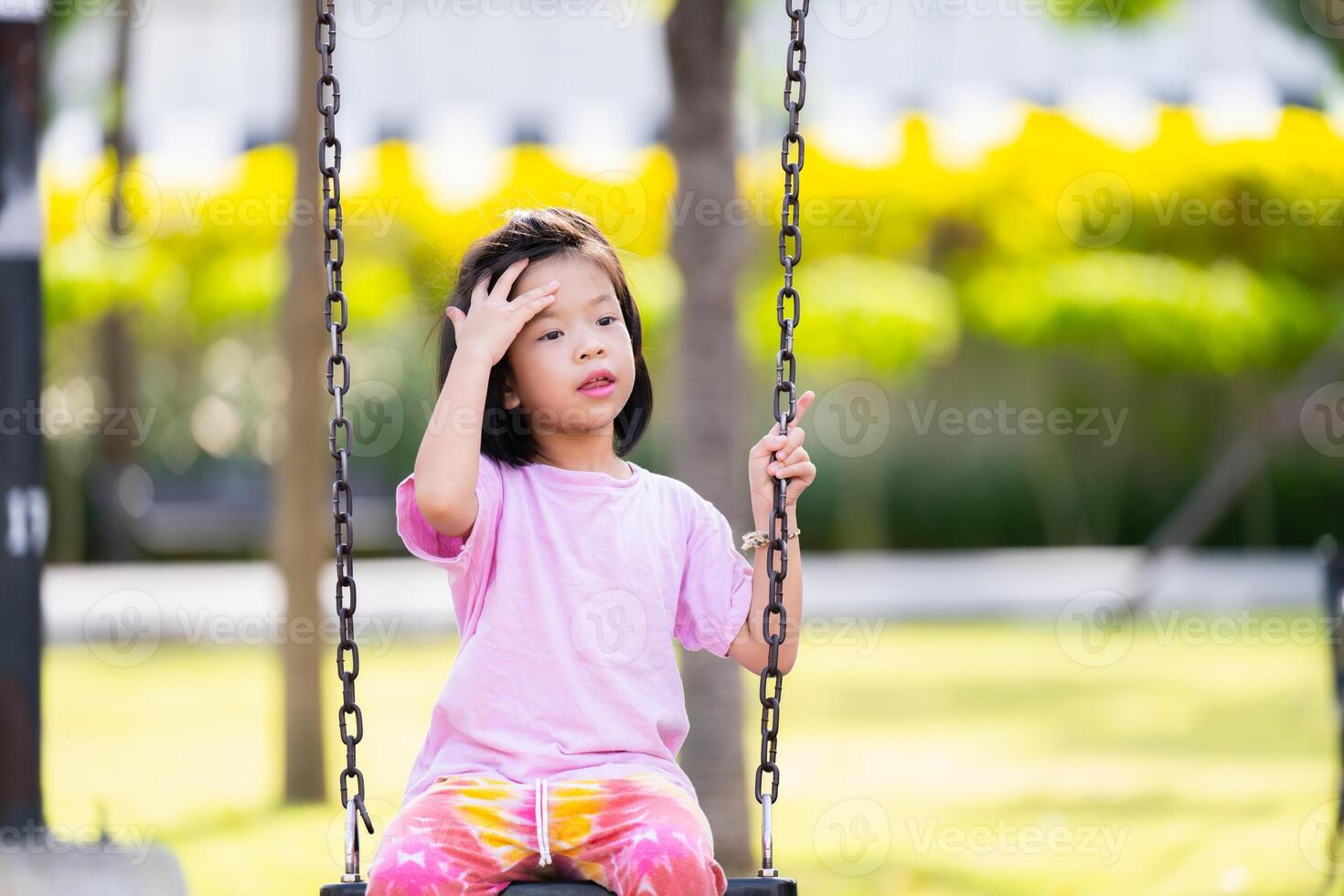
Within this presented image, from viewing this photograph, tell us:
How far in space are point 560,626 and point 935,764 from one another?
4645 millimetres

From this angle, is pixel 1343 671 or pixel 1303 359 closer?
pixel 1343 671

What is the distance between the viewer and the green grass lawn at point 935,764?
15.5 ft

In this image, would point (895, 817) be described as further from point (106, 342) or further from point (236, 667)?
point (106, 342)

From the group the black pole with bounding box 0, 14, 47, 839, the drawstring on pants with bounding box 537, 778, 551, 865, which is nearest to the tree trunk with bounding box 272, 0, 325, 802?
the black pole with bounding box 0, 14, 47, 839

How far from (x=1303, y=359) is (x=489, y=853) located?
1730 centimetres

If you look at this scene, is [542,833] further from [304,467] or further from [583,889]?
[304,467]

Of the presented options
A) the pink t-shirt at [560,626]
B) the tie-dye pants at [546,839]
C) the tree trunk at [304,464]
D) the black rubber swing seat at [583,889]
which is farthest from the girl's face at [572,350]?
the tree trunk at [304,464]

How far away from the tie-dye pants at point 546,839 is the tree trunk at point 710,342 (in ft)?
7.77

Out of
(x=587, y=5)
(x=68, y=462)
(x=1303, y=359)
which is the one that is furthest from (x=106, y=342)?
(x=1303, y=359)

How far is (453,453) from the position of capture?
2.17 metres

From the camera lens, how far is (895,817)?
5.47 m

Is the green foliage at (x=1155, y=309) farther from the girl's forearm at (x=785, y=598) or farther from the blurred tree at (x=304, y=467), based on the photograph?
the girl's forearm at (x=785, y=598)

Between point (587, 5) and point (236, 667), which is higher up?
point (587, 5)

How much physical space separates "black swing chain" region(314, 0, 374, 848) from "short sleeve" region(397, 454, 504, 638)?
3.7 inches
